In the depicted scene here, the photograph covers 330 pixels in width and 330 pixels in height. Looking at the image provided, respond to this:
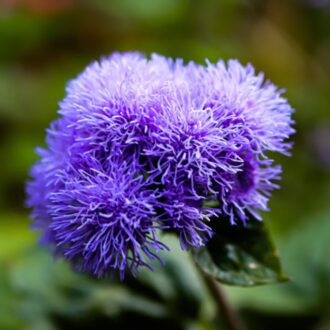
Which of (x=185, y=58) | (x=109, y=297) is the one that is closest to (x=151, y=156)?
(x=109, y=297)

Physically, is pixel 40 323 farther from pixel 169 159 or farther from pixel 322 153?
pixel 322 153

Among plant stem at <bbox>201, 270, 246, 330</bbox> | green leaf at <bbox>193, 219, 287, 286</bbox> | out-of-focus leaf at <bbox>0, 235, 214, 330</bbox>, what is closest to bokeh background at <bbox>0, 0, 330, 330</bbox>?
out-of-focus leaf at <bbox>0, 235, 214, 330</bbox>

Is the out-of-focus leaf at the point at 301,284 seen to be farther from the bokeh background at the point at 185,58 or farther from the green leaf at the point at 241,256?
the green leaf at the point at 241,256

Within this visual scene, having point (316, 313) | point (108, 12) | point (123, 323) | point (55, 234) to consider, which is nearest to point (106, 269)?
point (55, 234)

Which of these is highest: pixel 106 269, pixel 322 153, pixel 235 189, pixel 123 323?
pixel 322 153

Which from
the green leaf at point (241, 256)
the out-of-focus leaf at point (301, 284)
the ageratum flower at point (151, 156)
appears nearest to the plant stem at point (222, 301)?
the green leaf at point (241, 256)

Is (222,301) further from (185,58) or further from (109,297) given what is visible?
(185,58)
